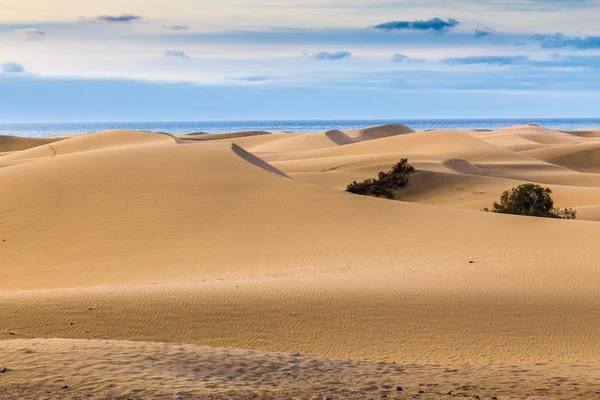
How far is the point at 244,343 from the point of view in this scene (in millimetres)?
10320

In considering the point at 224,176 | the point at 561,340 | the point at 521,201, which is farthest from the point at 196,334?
the point at 521,201

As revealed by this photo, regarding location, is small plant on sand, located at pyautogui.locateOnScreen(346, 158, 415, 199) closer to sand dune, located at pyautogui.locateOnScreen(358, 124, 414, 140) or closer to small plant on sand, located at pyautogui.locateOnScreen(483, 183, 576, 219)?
small plant on sand, located at pyautogui.locateOnScreen(483, 183, 576, 219)

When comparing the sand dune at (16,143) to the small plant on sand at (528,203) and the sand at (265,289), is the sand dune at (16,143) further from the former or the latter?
the small plant on sand at (528,203)

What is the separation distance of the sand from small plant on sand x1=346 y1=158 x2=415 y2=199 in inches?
302

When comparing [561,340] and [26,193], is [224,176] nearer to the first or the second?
[26,193]

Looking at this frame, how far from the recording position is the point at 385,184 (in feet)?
108

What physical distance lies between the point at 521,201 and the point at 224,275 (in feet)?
41.7

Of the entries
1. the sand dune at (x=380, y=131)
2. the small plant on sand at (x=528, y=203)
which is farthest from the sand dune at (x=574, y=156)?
the small plant on sand at (x=528, y=203)

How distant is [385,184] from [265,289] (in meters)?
21.3

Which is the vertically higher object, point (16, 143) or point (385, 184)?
point (16, 143)

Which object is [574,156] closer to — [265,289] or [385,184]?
[385,184]

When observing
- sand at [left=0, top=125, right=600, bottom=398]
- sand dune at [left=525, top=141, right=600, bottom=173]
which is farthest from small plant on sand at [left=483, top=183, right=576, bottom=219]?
sand dune at [left=525, top=141, right=600, bottom=173]

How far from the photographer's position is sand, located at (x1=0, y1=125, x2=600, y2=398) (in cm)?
814

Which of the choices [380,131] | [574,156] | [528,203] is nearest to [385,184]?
[528,203]
